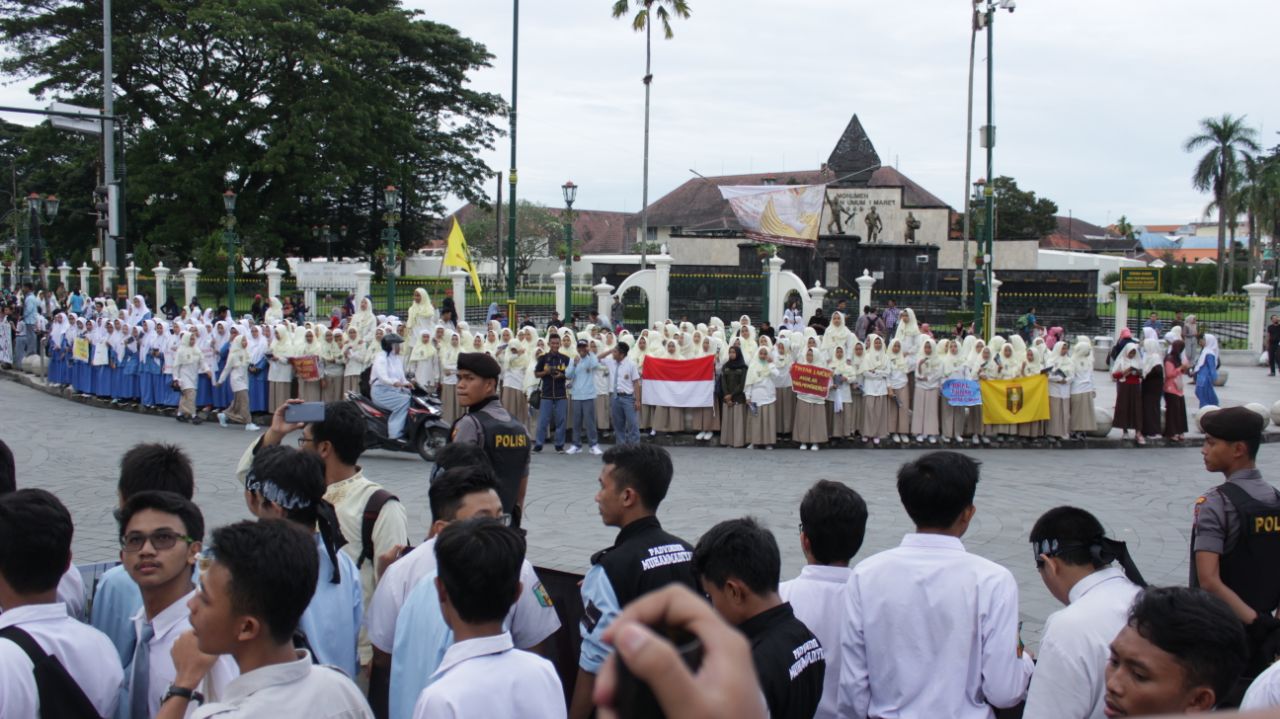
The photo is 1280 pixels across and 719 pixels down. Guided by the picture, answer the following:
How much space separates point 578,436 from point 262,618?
1259cm

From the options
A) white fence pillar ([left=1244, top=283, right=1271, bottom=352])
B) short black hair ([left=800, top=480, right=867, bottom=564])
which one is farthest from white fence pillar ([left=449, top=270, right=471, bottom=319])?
short black hair ([left=800, top=480, right=867, bottom=564])

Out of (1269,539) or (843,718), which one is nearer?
(843,718)

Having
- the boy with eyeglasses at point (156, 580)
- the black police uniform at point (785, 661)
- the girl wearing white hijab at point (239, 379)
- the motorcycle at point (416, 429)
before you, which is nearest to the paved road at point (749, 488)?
the motorcycle at point (416, 429)

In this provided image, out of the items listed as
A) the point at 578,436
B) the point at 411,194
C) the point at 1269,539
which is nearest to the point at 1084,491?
the point at 578,436

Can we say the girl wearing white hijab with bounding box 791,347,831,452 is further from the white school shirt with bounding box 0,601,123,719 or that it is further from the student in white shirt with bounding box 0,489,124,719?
the white school shirt with bounding box 0,601,123,719

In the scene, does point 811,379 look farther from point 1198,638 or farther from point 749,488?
point 1198,638

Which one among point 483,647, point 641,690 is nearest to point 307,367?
point 483,647

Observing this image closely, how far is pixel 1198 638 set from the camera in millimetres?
2854

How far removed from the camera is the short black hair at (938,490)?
391 cm

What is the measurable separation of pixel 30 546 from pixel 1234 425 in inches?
183

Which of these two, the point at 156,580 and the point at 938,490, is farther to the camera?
the point at 938,490

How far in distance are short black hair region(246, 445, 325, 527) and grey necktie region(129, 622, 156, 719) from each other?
78 centimetres

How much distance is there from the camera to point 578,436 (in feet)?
50.8

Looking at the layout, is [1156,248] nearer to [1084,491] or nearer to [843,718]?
[1084,491]
